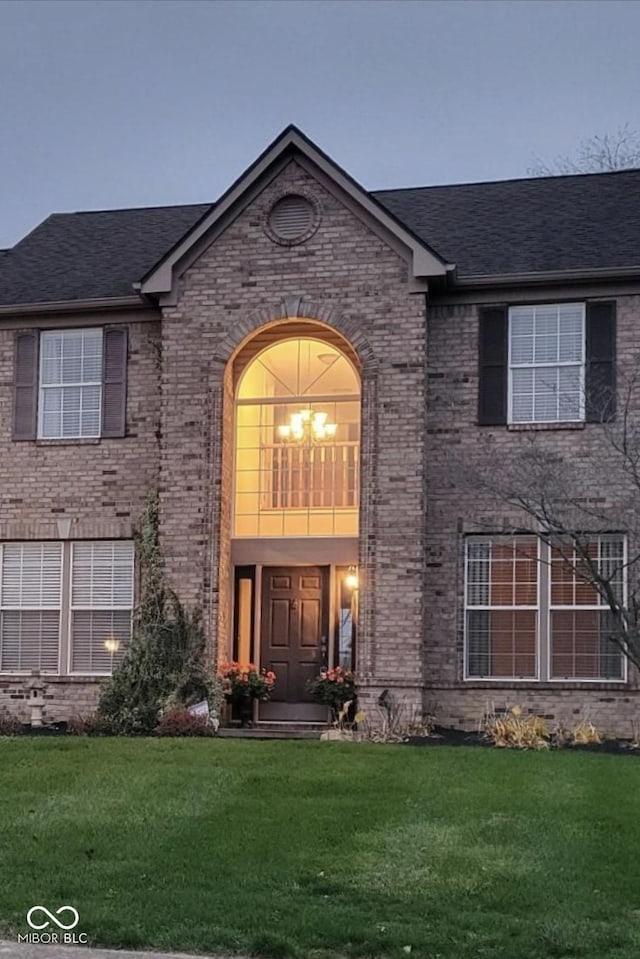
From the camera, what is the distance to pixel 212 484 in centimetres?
1809

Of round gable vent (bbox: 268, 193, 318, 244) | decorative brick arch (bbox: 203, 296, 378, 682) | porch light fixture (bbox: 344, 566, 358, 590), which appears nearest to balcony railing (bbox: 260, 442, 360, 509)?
decorative brick arch (bbox: 203, 296, 378, 682)

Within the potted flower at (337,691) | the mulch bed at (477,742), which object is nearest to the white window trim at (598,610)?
the mulch bed at (477,742)

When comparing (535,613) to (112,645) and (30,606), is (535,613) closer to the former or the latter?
(112,645)

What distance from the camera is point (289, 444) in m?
19.0

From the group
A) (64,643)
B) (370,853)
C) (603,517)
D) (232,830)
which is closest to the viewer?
(370,853)

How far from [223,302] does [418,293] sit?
108 inches

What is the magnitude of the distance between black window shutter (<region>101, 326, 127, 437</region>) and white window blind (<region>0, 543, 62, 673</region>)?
1916mm

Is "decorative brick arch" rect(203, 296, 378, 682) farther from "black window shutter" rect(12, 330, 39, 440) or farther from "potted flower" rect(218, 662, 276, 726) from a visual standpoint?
"black window shutter" rect(12, 330, 39, 440)

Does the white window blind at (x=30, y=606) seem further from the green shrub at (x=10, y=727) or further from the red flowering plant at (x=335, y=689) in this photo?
the red flowering plant at (x=335, y=689)

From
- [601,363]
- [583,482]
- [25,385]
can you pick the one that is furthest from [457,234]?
[25,385]

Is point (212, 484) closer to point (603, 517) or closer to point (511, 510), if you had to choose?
point (511, 510)

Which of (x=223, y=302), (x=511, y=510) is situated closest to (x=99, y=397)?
(x=223, y=302)

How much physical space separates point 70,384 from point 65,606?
3.23 metres

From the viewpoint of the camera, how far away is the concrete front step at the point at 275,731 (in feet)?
55.5
